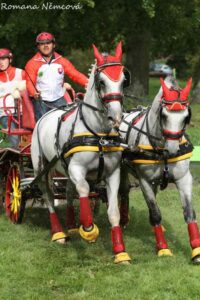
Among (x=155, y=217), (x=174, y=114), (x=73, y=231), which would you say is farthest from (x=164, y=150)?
(x=73, y=231)

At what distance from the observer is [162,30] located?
828 inches

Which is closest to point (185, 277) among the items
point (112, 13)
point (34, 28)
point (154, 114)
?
point (154, 114)

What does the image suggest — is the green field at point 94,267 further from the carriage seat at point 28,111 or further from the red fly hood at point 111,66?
the red fly hood at point 111,66

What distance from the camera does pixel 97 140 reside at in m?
6.41

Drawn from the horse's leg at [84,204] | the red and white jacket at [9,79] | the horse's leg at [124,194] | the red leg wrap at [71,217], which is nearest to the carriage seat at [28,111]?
the red and white jacket at [9,79]

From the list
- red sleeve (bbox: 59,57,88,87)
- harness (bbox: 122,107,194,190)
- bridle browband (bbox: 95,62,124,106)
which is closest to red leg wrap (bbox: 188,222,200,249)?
harness (bbox: 122,107,194,190)

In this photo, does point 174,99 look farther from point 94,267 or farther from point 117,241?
point 94,267

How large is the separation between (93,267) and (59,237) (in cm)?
123

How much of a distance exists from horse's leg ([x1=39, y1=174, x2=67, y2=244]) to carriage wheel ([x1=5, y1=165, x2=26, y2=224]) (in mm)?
441

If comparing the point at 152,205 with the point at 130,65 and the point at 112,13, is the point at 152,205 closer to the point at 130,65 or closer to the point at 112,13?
the point at 112,13

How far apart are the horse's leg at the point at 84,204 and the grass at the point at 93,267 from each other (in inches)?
16.6

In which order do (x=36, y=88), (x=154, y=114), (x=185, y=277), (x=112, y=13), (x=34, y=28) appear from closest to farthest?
1. (x=185, y=277)
2. (x=154, y=114)
3. (x=36, y=88)
4. (x=34, y=28)
5. (x=112, y=13)

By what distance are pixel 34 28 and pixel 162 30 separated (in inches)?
194

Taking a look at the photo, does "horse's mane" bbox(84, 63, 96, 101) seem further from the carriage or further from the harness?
the carriage
